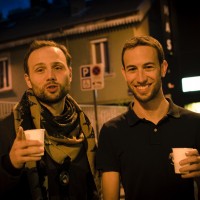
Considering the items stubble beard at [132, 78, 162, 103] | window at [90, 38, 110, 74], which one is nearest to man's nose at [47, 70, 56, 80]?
stubble beard at [132, 78, 162, 103]

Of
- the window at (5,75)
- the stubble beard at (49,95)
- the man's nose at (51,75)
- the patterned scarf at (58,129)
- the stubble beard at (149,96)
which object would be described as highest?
the window at (5,75)

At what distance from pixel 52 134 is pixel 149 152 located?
3.28ft

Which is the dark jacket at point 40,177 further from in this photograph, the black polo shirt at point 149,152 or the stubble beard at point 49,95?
the black polo shirt at point 149,152

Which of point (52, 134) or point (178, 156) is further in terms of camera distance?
point (52, 134)

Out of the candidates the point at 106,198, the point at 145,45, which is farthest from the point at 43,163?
the point at 145,45

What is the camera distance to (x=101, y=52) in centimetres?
1784

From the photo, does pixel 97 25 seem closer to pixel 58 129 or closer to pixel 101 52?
pixel 101 52

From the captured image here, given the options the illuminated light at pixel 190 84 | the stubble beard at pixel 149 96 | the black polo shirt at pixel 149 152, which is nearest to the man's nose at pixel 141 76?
the stubble beard at pixel 149 96

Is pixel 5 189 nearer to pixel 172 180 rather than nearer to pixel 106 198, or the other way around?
pixel 106 198

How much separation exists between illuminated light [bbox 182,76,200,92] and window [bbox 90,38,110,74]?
11.0m

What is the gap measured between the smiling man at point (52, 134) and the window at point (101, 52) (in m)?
14.1

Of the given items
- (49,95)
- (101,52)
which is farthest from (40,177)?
(101,52)

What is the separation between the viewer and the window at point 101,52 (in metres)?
17.8

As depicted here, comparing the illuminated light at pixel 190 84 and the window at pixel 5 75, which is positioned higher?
the window at pixel 5 75
